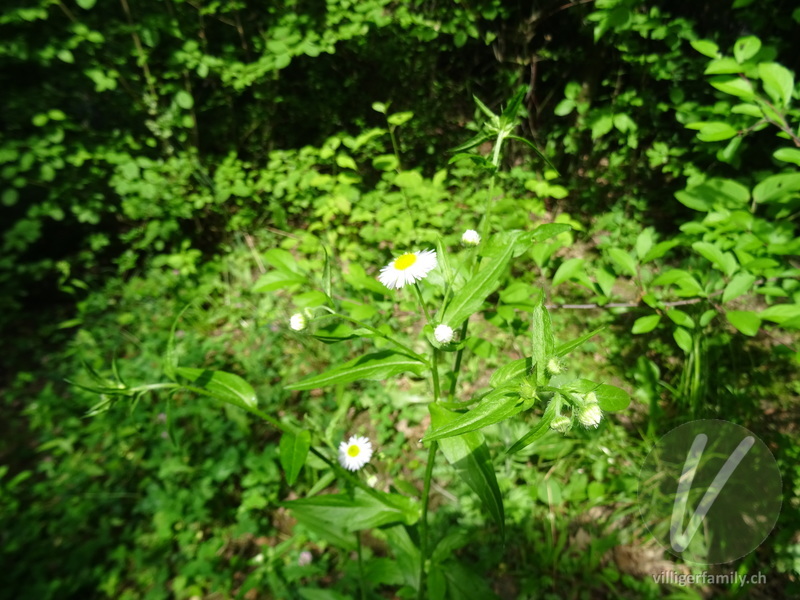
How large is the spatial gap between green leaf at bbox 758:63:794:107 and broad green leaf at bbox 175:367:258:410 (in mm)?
1741

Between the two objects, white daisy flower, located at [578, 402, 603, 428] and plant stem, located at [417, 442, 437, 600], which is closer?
white daisy flower, located at [578, 402, 603, 428]

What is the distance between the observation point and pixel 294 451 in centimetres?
83

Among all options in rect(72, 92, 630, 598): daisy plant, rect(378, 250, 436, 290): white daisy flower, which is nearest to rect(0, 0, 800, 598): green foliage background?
rect(72, 92, 630, 598): daisy plant

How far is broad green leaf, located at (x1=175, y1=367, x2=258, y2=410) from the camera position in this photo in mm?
913

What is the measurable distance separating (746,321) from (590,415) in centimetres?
82

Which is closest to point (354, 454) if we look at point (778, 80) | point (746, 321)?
point (746, 321)

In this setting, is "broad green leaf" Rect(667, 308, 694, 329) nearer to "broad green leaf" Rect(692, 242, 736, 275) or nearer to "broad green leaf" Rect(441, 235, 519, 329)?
"broad green leaf" Rect(692, 242, 736, 275)

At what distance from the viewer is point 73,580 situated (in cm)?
168

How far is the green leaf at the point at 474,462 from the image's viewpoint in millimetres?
715

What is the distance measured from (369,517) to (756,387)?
1858mm

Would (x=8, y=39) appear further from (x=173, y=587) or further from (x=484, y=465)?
(x=484, y=465)

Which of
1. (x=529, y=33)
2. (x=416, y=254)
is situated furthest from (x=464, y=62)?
(x=416, y=254)

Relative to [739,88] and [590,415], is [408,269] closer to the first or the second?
[590,415]

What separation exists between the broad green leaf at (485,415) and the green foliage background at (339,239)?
0.49 meters
